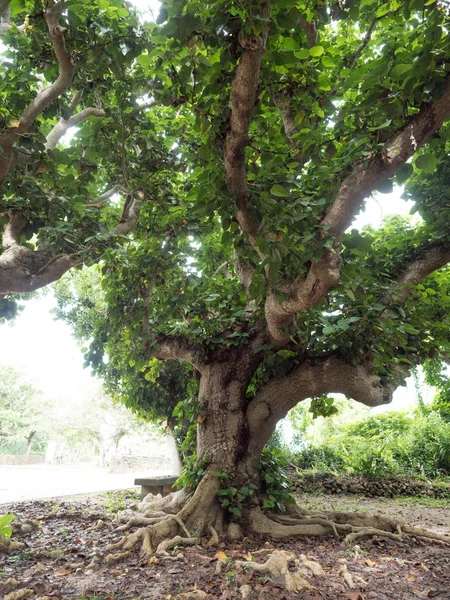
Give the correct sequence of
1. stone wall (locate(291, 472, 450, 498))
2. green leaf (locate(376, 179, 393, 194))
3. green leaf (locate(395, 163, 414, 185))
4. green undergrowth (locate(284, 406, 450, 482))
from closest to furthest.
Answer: green leaf (locate(395, 163, 414, 185))
green leaf (locate(376, 179, 393, 194))
stone wall (locate(291, 472, 450, 498))
green undergrowth (locate(284, 406, 450, 482))

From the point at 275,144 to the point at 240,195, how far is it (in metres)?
0.95

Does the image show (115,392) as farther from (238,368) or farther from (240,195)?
(240,195)

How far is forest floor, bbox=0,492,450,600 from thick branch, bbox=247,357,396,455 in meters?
1.38

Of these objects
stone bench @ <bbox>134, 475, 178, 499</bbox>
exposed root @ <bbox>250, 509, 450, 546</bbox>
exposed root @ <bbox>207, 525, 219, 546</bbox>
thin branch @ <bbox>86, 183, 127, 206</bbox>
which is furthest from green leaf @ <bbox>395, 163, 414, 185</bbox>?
stone bench @ <bbox>134, 475, 178, 499</bbox>

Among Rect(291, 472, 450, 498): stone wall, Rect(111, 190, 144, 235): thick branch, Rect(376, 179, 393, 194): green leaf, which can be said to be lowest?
Rect(291, 472, 450, 498): stone wall

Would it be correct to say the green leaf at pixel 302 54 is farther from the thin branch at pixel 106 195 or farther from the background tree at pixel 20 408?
the background tree at pixel 20 408

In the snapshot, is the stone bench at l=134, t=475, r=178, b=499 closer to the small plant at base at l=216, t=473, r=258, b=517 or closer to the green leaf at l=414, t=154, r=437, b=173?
the small plant at base at l=216, t=473, r=258, b=517

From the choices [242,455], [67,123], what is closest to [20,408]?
[242,455]

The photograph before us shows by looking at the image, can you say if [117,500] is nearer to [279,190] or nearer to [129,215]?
[129,215]

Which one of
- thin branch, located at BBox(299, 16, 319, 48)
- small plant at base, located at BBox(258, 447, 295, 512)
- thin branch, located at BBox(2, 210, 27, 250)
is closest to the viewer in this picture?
thin branch, located at BBox(299, 16, 319, 48)

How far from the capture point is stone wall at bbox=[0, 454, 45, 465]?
23.6 meters

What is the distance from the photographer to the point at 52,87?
3197mm

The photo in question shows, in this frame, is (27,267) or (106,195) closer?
(27,267)

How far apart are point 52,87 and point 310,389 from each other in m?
4.29
